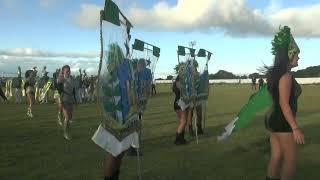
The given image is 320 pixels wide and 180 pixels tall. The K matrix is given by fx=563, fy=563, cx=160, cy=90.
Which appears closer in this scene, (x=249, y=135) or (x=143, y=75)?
(x=143, y=75)

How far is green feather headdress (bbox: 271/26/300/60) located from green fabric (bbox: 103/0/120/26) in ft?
6.60

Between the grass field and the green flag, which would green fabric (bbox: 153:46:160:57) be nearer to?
the grass field

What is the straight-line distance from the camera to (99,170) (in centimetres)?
1057

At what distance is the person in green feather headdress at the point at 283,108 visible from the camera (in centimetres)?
679

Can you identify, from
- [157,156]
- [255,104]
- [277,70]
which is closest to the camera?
[277,70]

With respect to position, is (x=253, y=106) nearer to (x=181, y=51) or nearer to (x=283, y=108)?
(x=283, y=108)

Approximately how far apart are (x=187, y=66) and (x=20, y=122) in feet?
28.3

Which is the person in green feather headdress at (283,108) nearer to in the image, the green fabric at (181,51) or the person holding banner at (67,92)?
the green fabric at (181,51)

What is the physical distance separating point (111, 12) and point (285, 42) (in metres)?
2.21

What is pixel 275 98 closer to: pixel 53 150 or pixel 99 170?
pixel 99 170

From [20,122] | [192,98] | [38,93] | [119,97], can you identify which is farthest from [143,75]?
[38,93]

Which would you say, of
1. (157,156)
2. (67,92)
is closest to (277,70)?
(157,156)

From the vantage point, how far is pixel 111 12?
270 inches

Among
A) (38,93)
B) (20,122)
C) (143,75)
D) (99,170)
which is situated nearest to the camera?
(99,170)
